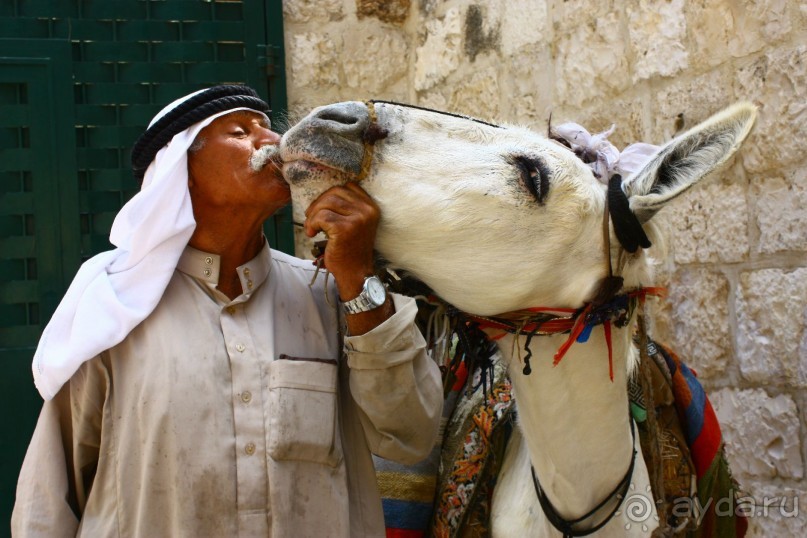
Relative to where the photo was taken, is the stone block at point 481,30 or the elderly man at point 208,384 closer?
the elderly man at point 208,384

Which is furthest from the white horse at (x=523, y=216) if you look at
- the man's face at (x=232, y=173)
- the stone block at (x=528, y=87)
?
the stone block at (x=528, y=87)

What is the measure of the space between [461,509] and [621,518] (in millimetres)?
437

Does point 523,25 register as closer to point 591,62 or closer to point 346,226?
point 591,62

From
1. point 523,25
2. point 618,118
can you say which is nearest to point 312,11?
point 523,25

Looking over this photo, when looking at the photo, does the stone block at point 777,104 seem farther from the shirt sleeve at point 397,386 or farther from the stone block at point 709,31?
the shirt sleeve at point 397,386

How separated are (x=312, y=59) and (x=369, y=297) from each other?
3.31 metres

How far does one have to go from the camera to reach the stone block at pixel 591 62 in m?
3.80

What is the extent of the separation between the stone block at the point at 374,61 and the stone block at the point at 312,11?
6.3 inches

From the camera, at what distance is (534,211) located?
1.85 meters

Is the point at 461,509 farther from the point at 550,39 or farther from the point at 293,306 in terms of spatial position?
the point at 550,39

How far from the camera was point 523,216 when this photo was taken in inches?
72.7

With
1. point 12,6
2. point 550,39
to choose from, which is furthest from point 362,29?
point 12,6

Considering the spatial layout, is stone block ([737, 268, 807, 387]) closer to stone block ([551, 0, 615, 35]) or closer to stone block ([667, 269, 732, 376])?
stone block ([667, 269, 732, 376])

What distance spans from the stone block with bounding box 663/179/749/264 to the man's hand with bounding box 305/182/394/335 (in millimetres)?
1644
